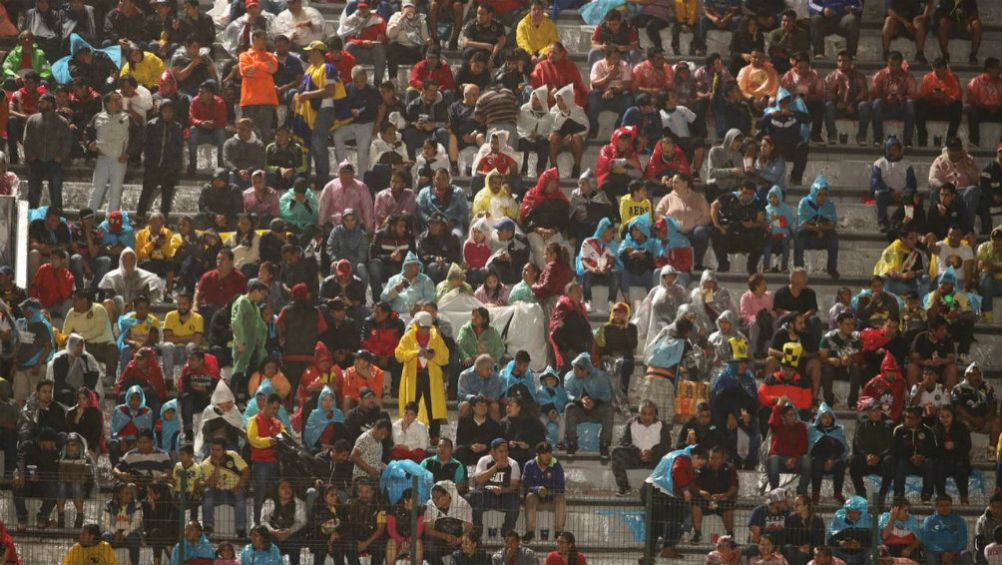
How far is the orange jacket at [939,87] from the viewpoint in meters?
33.2

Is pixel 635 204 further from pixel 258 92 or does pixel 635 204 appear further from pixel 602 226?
pixel 258 92

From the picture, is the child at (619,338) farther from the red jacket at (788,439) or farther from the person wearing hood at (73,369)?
the person wearing hood at (73,369)

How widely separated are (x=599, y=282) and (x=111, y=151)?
276 inches

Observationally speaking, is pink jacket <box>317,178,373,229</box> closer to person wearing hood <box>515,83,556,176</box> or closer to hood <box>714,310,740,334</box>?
person wearing hood <box>515,83,556,176</box>

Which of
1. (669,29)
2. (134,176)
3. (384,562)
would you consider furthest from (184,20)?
(384,562)

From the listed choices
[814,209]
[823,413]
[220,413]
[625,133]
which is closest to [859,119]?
[814,209]

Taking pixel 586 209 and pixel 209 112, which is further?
pixel 209 112

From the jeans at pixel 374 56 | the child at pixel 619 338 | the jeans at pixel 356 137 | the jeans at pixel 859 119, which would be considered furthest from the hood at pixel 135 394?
the jeans at pixel 859 119

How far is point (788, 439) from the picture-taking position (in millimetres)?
26484

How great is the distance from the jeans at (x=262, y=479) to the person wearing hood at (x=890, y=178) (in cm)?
1032

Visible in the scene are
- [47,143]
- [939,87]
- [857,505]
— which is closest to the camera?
[857,505]

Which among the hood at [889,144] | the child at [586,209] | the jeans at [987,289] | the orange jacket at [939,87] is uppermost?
the orange jacket at [939,87]

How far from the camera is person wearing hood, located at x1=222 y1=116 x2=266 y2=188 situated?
30.8m

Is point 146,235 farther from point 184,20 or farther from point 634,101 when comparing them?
point 634,101
